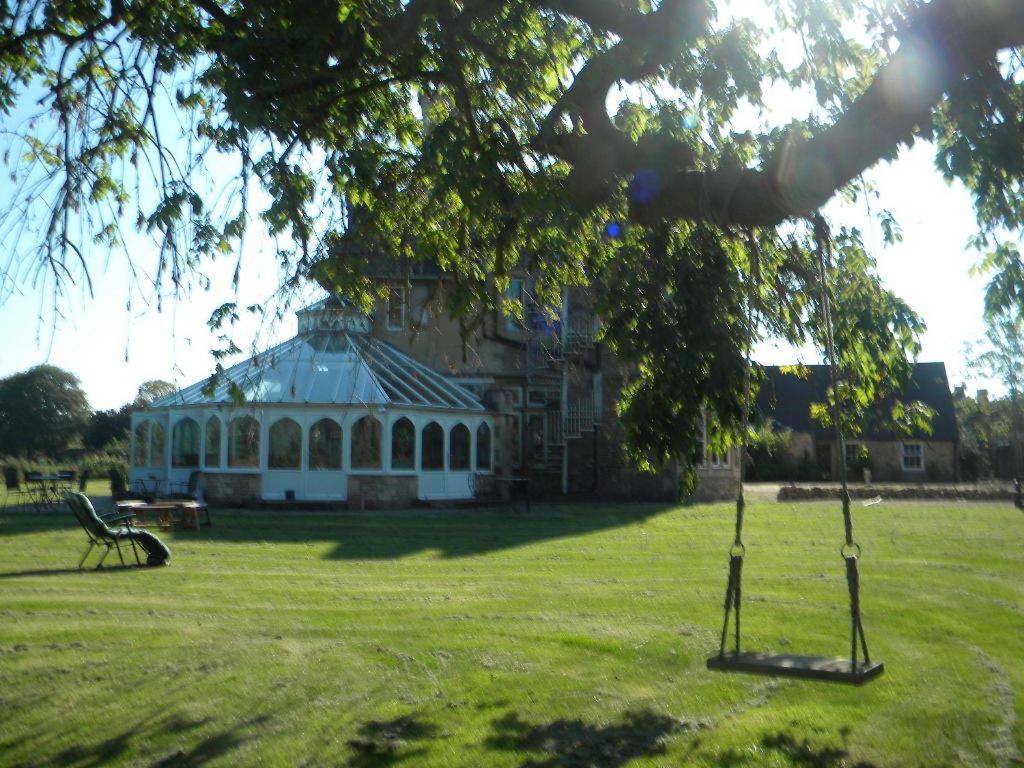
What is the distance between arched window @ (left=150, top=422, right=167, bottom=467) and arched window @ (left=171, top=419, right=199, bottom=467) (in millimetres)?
917

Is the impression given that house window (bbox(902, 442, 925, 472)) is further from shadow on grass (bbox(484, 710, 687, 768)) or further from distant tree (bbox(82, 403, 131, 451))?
shadow on grass (bbox(484, 710, 687, 768))

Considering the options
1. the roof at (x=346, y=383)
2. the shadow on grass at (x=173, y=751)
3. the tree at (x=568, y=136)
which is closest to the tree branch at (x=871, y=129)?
the tree at (x=568, y=136)

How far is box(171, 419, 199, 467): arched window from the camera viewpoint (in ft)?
89.1

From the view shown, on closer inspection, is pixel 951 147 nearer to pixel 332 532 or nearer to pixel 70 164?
pixel 70 164

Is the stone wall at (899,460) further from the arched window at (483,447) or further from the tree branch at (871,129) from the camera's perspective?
the tree branch at (871,129)

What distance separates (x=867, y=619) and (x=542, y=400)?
900 inches

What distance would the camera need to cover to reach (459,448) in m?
28.1

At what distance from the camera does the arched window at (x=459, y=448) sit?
27.9 meters

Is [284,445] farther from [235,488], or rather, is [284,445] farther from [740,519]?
[740,519]

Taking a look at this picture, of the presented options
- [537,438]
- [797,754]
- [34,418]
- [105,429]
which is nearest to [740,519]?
[797,754]

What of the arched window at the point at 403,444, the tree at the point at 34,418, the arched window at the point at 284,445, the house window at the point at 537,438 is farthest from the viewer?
the tree at the point at 34,418

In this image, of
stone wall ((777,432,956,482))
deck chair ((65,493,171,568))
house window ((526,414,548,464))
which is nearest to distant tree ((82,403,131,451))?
house window ((526,414,548,464))

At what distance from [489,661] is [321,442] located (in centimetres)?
1873

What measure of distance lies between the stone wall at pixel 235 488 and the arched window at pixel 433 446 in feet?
13.9
